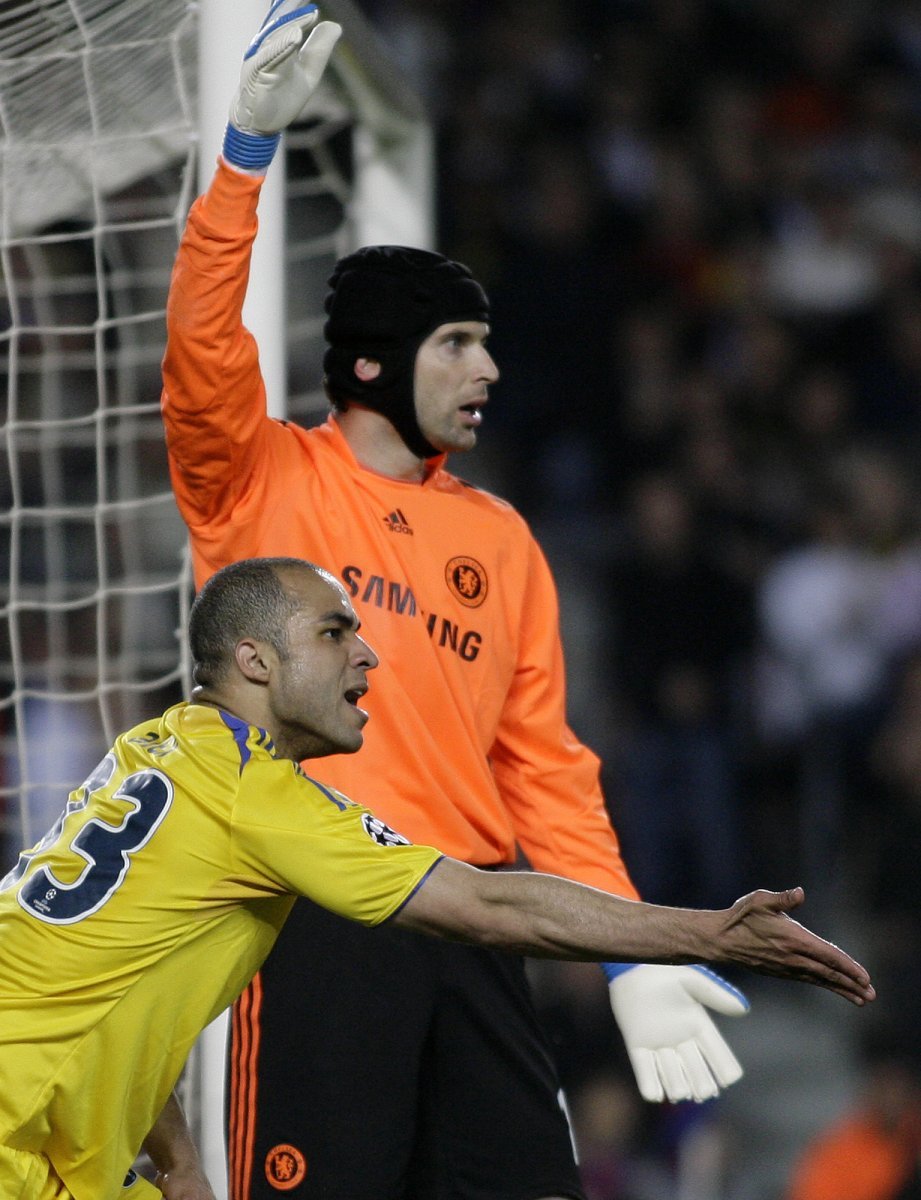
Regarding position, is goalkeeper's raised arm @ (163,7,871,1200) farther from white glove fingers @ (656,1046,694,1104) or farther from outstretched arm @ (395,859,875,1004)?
outstretched arm @ (395,859,875,1004)

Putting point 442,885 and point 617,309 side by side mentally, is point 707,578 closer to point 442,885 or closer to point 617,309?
point 617,309

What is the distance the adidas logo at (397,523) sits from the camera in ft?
10.4

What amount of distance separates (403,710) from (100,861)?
2.39 ft

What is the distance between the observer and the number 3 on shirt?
8.06 feet

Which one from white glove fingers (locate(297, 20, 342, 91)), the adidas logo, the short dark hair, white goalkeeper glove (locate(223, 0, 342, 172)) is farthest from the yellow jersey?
white glove fingers (locate(297, 20, 342, 91))

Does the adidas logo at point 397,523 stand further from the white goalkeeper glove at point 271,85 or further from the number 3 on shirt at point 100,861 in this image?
the number 3 on shirt at point 100,861

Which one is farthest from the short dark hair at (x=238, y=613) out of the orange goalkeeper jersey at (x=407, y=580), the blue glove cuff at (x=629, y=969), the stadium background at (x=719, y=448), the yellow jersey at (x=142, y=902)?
the stadium background at (x=719, y=448)

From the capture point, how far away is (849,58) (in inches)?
340

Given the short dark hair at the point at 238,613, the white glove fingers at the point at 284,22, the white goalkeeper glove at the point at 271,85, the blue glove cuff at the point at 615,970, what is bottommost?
the blue glove cuff at the point at 615,970

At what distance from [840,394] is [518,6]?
2686mm

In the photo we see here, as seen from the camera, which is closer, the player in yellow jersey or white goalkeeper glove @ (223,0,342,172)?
the player in yellow jersey

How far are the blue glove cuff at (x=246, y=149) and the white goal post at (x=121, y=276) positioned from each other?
1.92ft

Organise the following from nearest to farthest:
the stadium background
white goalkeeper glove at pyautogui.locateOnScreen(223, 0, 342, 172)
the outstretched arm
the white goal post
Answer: the outstretched arm
white goalkeeper glove at pyautogui.locateOnScreen(223, 0, 342, 172)
the white goal post
the stadium background

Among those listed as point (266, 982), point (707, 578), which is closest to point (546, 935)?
point (266, 982)
